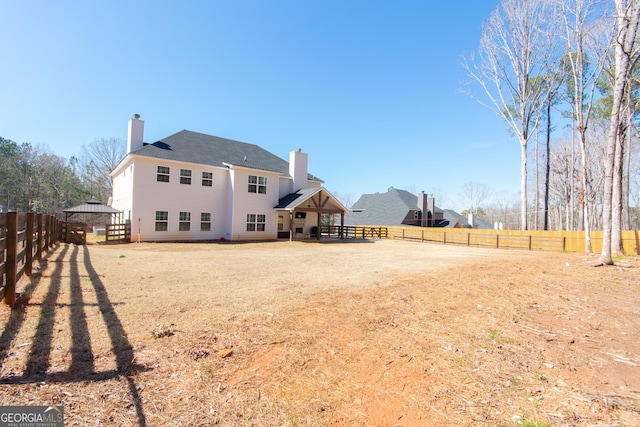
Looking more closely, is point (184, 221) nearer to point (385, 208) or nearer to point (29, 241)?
point (29, 241)

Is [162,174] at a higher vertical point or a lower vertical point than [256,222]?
higher

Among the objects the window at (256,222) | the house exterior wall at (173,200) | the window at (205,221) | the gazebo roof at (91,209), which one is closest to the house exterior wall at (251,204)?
the window at (256,222)

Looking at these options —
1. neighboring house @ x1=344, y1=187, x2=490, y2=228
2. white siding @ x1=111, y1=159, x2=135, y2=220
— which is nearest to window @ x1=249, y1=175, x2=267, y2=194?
white siding @ x1=111, y1=159, x2=135, y2=220

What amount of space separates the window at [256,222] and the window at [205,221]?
2694mm

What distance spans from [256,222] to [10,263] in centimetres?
1717

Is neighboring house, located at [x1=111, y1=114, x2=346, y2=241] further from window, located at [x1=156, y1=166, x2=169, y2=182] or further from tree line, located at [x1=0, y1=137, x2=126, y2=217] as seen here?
A: tree line, located at [x1=0, y1=137, x2=126, y2=217]

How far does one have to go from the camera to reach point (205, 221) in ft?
65.6

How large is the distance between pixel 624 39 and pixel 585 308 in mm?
11551

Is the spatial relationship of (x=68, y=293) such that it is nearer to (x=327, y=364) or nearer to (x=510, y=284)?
(x=327, y=364)

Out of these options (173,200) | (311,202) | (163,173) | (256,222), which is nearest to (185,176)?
(163,173)

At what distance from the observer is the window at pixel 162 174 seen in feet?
59.3

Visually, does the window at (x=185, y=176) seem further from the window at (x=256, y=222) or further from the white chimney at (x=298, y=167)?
the white chimney at (x=298, y=167)

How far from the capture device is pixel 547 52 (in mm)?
20125

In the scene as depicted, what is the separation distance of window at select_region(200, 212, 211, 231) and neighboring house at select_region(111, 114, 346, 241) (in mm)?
66
